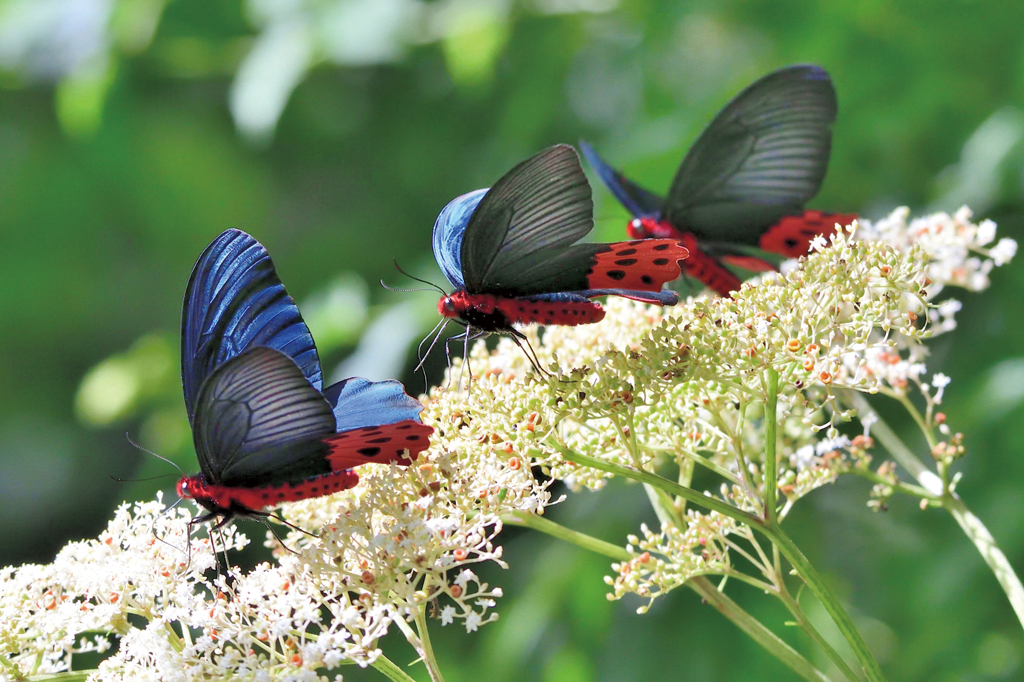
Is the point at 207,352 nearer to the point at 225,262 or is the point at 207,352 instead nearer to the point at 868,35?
the point at 225,262

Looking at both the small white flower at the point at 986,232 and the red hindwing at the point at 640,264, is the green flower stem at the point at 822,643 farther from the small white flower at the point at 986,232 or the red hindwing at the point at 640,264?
the small white flower at the point at 986,232

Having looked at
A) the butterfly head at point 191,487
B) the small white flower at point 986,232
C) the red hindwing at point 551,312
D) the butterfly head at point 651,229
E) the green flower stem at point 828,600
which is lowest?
the green flower stem at point 828,600

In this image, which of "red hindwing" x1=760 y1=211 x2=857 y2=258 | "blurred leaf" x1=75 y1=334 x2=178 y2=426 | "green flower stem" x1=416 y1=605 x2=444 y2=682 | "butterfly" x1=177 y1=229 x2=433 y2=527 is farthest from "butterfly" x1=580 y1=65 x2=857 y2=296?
"blurred leaf" x1=75 y1=334 x2=178 y2=426

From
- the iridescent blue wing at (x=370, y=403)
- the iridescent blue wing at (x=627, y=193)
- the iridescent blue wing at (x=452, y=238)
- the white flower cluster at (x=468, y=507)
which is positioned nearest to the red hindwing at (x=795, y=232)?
the iridescent blue wing at (x=627, y=193)

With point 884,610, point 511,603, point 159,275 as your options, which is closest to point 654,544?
point 884,610

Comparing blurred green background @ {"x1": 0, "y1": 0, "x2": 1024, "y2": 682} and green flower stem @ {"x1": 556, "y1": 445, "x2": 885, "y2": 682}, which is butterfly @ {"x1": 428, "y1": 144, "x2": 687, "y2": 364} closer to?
green flower stem @ {"x1": 556, "y1": 445, "x2": 885, "y2": 682}

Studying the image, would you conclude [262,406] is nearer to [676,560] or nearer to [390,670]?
[390,670]

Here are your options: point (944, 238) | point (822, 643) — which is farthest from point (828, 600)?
point (944, 238)
